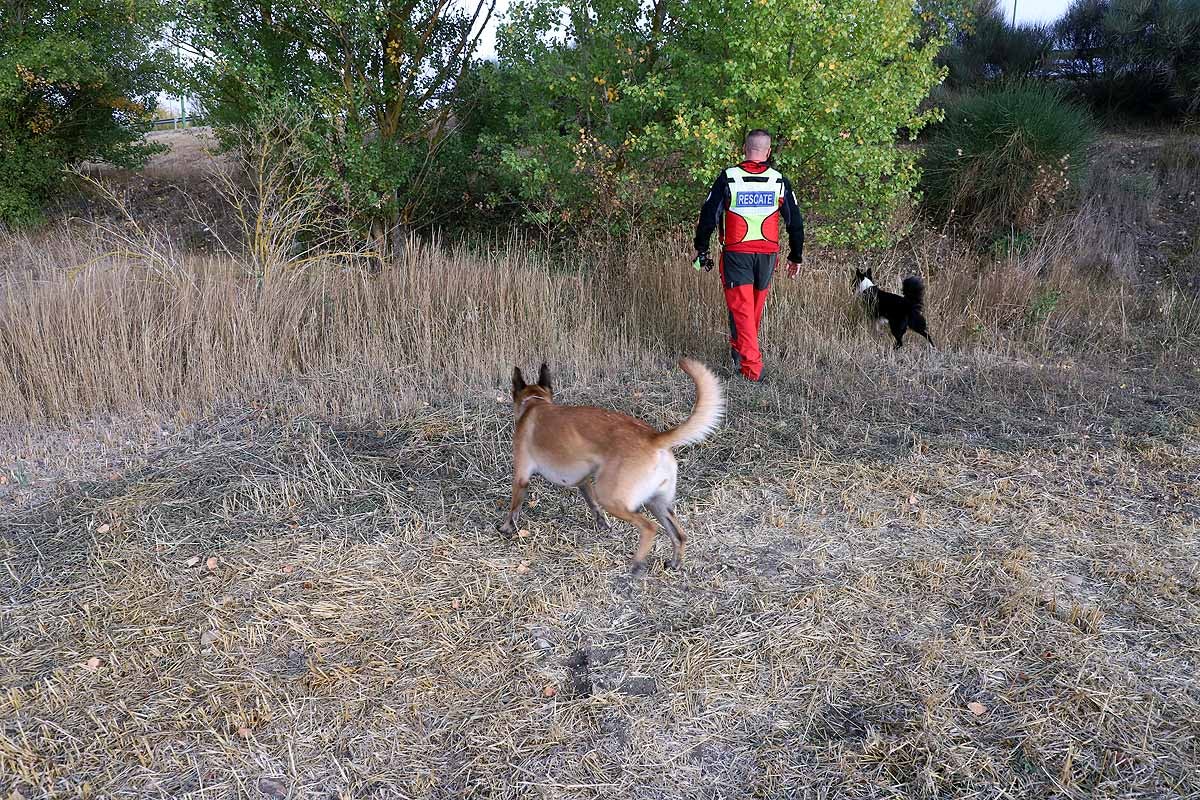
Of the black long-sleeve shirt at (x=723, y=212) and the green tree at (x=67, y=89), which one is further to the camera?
the green tree at (x=67, y=89)

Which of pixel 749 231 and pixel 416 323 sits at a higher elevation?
pixel 749 231

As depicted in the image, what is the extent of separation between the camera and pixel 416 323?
7.24 meters

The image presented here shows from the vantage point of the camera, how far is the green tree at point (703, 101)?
24.7 feet

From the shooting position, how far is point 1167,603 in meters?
3.58

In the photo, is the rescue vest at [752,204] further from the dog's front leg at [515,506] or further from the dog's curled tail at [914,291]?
the dog's front leg at [515,506]

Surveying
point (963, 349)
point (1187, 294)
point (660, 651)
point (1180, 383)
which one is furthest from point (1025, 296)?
point (660, 651)

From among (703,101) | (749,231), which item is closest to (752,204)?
(749,231)

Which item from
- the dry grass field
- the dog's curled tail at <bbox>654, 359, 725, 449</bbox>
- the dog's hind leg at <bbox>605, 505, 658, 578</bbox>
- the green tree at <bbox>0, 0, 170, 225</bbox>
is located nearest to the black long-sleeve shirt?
the dry grass field

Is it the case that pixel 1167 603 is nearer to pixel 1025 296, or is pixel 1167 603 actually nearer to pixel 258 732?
pixel 258 732

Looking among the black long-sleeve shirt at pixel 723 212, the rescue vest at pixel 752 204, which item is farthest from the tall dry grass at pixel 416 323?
the rescue vest at pixel 752 204

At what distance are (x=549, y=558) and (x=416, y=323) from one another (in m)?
3.85

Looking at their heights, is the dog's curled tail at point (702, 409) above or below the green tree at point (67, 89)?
below

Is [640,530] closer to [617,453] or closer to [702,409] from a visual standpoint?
[617,453]

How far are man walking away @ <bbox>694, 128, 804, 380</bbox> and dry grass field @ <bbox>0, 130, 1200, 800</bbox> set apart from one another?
0.57 m
